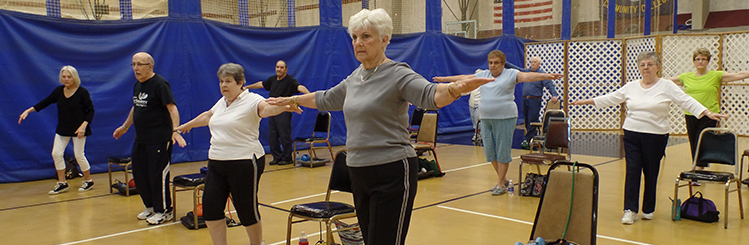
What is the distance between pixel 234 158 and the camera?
3846 millimetres

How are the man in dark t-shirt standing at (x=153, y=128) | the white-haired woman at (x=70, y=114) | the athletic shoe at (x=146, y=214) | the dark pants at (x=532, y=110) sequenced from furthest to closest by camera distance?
the dark pants at (x=532, y=110) → the white-haired woman at (x=70, y=114) → the athletic shoe at (x=146, y=214) → the man in dark t-shirt standing at (x=153, y=128)

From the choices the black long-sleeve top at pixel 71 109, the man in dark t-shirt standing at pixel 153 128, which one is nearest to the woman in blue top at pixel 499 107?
the man in dark t-shirt standing at pixel 153 128

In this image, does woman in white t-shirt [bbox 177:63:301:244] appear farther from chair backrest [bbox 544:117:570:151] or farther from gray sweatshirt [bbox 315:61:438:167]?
chair backrest [bbox 544:117:570:151]

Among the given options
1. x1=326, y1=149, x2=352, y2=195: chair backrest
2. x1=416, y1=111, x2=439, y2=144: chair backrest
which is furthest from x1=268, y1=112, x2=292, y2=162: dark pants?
x1=326, y1=149, x2=352, y2=195: chair backrest

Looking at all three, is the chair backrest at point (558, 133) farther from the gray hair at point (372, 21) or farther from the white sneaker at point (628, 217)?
the gray hair at point (372, 21)

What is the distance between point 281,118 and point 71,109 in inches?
126

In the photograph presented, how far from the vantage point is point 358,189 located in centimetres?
250

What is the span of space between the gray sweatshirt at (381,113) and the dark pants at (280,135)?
22.7ft

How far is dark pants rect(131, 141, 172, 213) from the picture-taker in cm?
526

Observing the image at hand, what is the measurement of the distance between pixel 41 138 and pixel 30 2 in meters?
1.84

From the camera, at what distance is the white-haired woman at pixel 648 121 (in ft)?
16.0

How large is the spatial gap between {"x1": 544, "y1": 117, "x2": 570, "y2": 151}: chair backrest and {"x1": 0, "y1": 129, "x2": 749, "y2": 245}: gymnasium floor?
0.73m

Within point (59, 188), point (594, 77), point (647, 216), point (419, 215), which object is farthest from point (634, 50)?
point (59, 188)

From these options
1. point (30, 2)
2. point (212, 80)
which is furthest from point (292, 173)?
point (30, 2)
